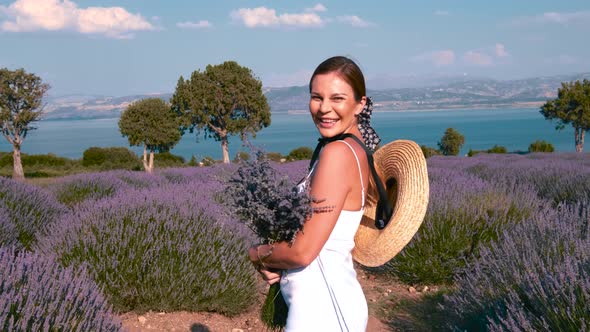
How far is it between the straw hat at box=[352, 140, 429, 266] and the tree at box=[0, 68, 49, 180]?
33.3m

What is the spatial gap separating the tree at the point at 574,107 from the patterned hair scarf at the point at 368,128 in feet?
146

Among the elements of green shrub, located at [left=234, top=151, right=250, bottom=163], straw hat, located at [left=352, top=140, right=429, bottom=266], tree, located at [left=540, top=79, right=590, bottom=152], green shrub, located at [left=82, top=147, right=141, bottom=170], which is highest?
green shrub, located at [left=234, top=151, right=250, bottom=163]

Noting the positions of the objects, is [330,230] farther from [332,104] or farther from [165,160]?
[165,160]

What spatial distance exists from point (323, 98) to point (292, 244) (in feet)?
1.80

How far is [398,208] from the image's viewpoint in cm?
215

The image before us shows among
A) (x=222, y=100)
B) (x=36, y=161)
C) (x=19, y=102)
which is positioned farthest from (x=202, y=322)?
(x=36, y=161)

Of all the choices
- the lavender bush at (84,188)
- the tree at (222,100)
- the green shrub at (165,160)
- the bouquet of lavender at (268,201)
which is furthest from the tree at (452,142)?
the bouquet of lavender at (268,201)

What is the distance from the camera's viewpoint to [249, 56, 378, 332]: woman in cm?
190

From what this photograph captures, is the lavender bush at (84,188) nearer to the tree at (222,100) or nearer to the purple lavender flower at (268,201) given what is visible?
the purple lavender flower at (268,201)

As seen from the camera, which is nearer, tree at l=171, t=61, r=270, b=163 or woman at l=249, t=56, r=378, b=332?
woman at l=249, t=56, r=378, b=332

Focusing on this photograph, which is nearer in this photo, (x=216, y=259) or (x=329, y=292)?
(x=329, y=292)

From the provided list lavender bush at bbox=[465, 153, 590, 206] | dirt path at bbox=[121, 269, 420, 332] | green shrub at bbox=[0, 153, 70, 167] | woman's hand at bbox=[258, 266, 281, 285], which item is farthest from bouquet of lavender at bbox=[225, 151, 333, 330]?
green shrub at bbox=[0, 153, 70, 167]

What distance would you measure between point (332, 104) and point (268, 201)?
43cm

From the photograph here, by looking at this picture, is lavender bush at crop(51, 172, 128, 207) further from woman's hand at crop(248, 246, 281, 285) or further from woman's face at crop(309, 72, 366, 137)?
woman's face at crop(309, 72, 366, 137)
